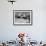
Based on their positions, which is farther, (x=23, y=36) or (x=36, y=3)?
(x=36, y=3)

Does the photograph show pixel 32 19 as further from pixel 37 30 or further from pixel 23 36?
pixel 23 36

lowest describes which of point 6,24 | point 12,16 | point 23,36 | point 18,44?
point 18,44

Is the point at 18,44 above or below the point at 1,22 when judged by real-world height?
below

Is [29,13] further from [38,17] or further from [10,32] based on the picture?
[10,32]

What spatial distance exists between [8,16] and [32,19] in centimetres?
85

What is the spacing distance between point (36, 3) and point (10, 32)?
1369 mm

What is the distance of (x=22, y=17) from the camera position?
4578mm

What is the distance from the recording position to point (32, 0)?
4582 millimetres

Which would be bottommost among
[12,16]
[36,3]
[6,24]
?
[6,24]

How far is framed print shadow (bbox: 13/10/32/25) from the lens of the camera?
180 inches

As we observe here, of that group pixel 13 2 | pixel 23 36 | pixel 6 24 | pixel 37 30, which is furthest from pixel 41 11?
pixel 23 36

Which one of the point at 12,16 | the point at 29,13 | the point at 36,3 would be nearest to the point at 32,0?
the point at 36,3

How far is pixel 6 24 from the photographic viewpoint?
4.58 metres

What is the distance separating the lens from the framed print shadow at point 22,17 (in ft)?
15.0
